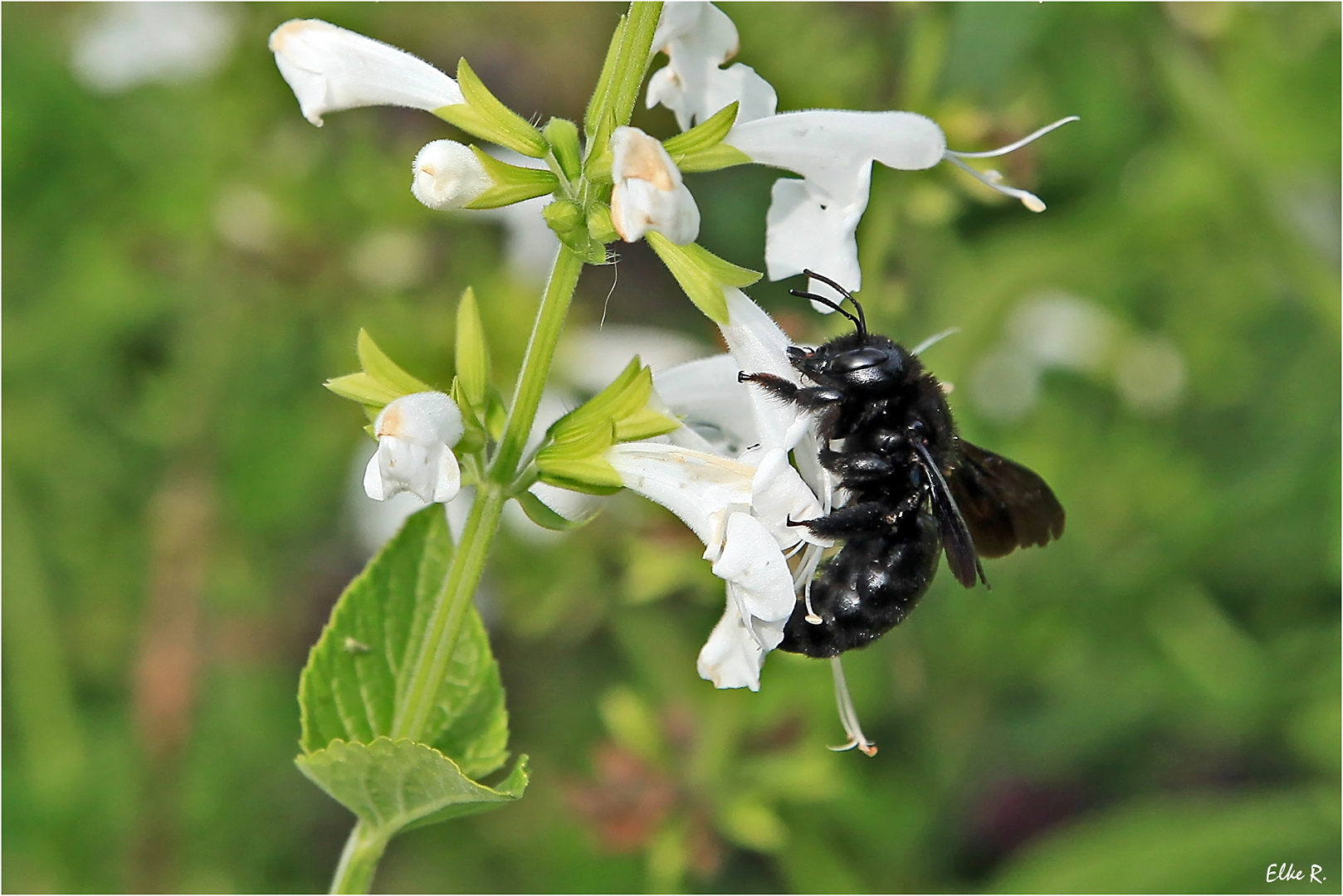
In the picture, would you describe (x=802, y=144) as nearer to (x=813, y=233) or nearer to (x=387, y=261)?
(x=813, y=233)

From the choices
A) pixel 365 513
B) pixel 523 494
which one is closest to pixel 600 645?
pixel 365 513

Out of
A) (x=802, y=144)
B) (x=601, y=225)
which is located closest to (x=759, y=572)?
(x=601, y=225)

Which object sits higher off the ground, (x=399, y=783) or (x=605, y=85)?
(x=605, y=85)

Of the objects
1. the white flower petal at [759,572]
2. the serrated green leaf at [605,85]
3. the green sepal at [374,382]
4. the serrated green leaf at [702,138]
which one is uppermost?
the serrated green leaf at [605,85]

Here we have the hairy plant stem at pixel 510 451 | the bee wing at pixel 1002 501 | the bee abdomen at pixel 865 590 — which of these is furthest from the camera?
the bee wing at pixel 1002 501

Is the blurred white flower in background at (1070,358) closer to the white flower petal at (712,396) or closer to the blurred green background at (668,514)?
the blurred green background at (668,514)

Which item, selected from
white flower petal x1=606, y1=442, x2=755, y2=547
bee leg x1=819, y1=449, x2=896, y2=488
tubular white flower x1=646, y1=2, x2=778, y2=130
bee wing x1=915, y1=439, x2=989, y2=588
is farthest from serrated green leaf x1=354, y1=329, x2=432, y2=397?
bee wing x1=915, y1=439, x2=989, y2=588

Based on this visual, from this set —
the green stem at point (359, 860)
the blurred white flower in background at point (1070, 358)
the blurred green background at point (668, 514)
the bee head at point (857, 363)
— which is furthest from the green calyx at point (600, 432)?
the blurred white flower in background at point (1070, 358)
